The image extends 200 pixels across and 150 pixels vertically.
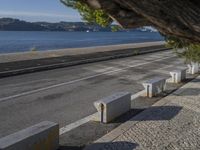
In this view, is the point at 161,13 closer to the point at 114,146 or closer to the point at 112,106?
the point at 114,146

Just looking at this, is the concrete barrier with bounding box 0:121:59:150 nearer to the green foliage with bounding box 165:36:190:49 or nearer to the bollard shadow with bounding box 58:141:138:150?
the bollard shadow with bounding box 58:141:138:150

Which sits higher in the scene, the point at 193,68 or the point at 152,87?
the point at 152,87

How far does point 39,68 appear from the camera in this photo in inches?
885

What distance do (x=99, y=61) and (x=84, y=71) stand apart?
7.15m

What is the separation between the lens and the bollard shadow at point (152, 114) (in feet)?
33.9

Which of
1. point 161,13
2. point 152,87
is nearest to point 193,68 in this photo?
point 152,87

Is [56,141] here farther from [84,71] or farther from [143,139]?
[84,71]

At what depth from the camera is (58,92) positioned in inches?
600

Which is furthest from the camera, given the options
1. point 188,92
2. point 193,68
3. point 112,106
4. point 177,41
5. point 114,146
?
point 193,68

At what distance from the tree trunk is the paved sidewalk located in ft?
12.4

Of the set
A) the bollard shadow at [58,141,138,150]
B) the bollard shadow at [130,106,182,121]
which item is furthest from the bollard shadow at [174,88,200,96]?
the bollard shadow at [58,141,138,150]

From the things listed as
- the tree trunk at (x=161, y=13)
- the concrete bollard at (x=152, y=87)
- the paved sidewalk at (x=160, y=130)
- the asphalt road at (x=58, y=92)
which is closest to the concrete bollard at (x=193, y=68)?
the asphalt road at (x=58, y=92)

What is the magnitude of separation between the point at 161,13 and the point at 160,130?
5.30 metres

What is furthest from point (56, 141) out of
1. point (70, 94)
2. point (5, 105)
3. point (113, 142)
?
point (70, 94)
